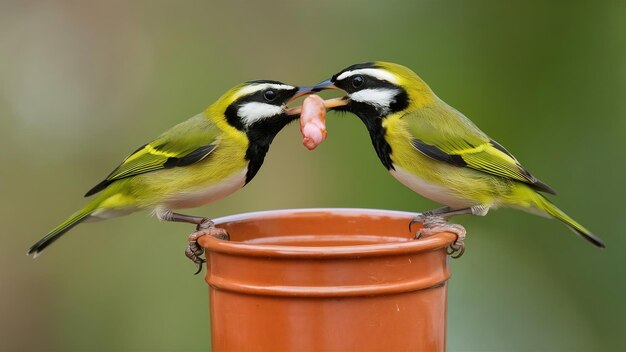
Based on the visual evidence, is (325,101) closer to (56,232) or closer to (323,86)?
(323,86)

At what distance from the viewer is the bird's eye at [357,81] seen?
10.6 ft

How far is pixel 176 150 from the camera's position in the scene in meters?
3.40

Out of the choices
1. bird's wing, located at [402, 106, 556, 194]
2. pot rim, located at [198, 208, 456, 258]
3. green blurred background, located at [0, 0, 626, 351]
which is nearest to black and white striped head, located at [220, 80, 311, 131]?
bird's wing, located at [402, 106, 556, 194]

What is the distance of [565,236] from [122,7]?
276cm

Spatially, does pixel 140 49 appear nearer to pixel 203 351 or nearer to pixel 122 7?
pixel 122 7

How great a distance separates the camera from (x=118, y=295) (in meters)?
4.97

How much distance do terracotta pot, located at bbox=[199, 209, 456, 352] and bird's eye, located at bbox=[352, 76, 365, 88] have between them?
0.82 m

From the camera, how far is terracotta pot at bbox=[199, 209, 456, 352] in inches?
93.0

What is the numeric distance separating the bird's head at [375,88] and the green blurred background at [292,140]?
100 centimetres

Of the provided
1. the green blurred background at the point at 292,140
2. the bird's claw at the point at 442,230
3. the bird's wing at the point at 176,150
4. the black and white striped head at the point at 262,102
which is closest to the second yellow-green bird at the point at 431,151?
the black and white striped head at the point at 262,102

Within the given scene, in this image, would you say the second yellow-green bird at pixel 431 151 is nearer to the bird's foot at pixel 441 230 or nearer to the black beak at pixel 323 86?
the black beak at pixel 323 86

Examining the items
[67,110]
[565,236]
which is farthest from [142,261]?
[565,236]

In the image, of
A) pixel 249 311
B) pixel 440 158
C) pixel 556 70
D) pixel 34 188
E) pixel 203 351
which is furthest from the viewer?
pixel 34 188

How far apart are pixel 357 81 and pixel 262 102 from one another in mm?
341
